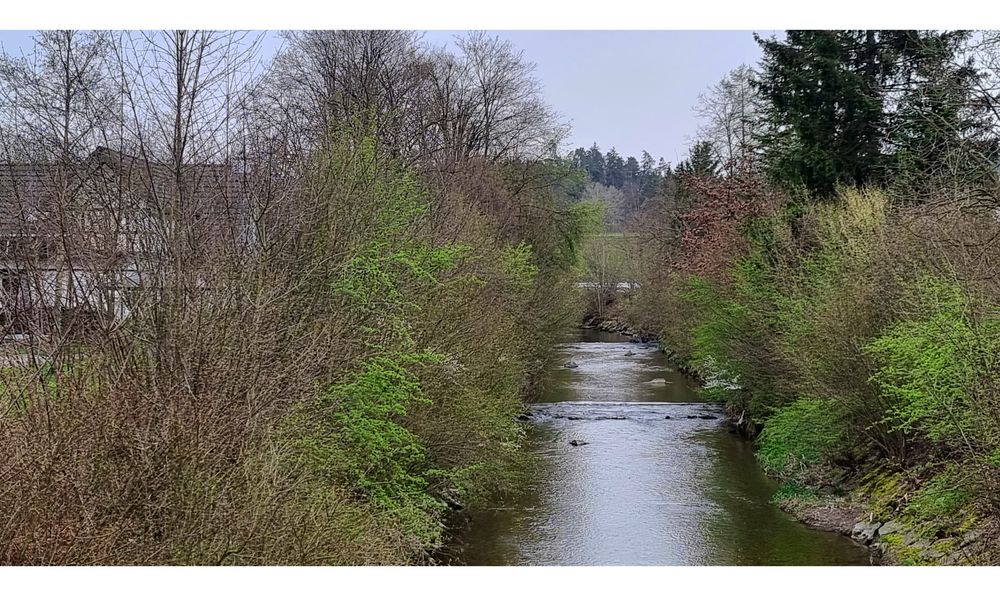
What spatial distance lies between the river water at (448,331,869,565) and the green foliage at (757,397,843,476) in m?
0.51

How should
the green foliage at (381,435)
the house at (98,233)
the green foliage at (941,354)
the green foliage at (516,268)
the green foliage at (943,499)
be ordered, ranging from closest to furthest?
the house at (98,233) → the green foliage at (381,435) → the green foliage at (941,354) → the green foliage at (943,499) → the green foliage at (516,268)

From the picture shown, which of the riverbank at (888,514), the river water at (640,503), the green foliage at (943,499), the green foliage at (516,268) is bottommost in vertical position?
the river water at (640,503)

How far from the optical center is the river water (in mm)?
12469

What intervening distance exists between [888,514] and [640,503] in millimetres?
3960

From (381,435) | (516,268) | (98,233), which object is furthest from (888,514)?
(98,233)

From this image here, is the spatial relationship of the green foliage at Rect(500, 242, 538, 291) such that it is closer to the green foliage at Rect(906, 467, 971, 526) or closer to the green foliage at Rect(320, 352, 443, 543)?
the green foliage at Rect(320, 352, 443, 543)

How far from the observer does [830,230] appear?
16.2 meters

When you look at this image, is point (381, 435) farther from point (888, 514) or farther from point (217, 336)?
point (888, 514)

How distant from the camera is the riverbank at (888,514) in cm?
1023

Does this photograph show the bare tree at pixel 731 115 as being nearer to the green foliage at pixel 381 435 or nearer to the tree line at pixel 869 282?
the tree line at pixel 869 282

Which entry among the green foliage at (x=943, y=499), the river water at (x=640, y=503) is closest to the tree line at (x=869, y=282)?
the green foliage at (x=943, y=499)

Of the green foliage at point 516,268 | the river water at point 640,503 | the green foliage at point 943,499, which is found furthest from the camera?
the green foliage at point 516,268

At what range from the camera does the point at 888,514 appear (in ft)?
42.7

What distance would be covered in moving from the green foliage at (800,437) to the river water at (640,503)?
51cm
